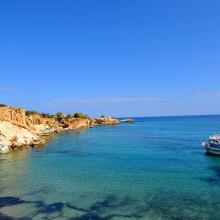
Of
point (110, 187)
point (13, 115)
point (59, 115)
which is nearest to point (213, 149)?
point (110, 187)

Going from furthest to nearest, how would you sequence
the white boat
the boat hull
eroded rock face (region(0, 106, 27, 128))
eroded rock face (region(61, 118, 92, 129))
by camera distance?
eroded rock face (region(61, 118, 92, 129)) < eroded rock face (region(0, 106, 27, 128)) < the white boat < the boat hull

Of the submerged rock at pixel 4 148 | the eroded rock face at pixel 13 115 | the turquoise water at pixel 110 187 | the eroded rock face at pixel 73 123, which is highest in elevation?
the eroded rock face at pixel 13 115

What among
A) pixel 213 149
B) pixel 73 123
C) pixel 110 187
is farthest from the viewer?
pixel 73 123

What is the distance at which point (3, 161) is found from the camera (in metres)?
60.4

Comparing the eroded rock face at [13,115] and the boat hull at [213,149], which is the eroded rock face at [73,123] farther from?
the boat hull at [213,149]

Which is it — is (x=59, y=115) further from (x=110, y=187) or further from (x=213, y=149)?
(x=110, y=187)

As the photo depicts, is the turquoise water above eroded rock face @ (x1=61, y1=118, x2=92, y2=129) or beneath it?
beneath

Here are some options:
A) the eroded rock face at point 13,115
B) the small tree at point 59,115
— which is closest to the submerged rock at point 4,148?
the eroded rock face at point 13,115

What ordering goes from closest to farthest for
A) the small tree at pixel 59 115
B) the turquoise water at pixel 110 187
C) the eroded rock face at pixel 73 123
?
the turquoise water at pixel 110 187 → the eroded rock face at pixel 73 123 → the small tree at pixel 59 115

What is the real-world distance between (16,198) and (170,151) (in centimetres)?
4514

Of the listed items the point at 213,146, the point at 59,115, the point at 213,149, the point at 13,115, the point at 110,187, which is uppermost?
the point at 59,115

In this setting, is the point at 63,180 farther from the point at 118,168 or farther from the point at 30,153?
the point at 30,153

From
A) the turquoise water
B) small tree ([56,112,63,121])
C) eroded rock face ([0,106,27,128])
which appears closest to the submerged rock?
the turquoise water

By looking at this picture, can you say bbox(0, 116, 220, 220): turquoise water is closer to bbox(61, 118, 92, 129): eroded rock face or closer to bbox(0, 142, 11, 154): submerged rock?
bbox(0, 142, 11, 154): submerged rock
